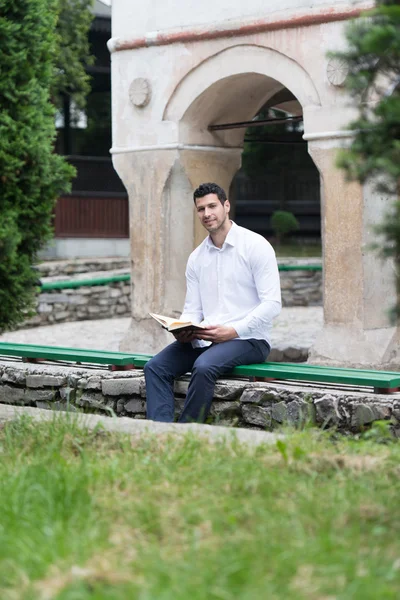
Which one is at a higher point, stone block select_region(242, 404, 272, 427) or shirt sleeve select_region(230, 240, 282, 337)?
shirt sleeve select_region(230, 240, 282, 337)

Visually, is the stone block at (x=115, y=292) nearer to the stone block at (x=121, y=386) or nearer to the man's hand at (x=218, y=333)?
the stone block at (x=121, y=386)

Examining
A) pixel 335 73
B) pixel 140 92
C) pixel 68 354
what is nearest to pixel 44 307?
pixel 140 92

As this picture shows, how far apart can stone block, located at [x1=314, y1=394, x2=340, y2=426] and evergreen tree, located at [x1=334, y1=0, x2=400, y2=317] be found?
220 centimetres

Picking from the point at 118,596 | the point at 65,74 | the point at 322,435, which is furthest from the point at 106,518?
the point at 65,74

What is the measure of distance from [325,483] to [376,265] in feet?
16.1

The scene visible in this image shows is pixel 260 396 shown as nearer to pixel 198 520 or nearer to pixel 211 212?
pixel 211 212

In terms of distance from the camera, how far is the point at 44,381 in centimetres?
678

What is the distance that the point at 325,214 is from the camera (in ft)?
→ 28.1

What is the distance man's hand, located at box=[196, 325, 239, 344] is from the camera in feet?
19.6

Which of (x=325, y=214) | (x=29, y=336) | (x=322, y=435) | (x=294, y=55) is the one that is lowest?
(x=29, y=336)

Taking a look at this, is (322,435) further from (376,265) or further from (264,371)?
(376,265)

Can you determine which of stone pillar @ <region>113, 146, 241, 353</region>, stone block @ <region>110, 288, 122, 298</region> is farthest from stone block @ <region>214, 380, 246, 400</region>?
stone block @ <region>110, 288, 122, 298</region>

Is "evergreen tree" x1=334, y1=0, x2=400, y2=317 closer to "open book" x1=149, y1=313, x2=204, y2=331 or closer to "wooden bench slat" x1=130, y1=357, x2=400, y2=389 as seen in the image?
"wooden bench slat" x1=130, y1=357, x2=400, y2=389

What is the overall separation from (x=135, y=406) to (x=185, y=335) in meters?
0.72
